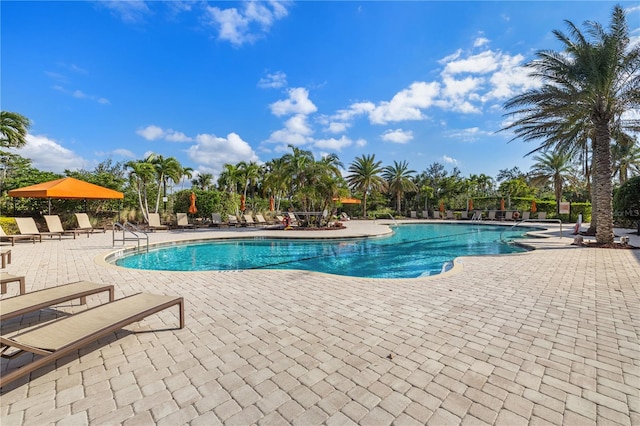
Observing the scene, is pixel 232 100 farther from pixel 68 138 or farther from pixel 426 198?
pixel 426 198

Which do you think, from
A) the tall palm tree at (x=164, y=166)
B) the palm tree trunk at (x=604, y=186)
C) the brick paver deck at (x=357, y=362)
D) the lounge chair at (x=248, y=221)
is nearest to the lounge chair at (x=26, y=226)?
the tall palm tree at (x=164, y=166)

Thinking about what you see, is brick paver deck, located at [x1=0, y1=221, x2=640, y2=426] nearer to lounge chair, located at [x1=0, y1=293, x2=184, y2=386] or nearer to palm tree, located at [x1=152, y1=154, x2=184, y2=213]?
lounge chair, located at [x1=0, y1=293, x2=184, y2=386]

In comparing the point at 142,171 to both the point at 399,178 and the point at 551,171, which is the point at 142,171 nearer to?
the point at 399,178

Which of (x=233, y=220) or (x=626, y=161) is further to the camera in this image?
(x=626, y=161)

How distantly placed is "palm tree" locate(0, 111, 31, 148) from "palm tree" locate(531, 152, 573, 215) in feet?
121

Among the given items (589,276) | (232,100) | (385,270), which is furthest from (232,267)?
(232,100)

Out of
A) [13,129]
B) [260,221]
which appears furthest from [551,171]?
[13,129]

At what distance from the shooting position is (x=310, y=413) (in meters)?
2.09

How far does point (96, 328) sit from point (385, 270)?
7467 mm

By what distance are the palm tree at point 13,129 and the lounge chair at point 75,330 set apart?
1748 cm

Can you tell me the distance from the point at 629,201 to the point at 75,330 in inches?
937

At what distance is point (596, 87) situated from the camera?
10.1 m

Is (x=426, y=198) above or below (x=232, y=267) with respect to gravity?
above

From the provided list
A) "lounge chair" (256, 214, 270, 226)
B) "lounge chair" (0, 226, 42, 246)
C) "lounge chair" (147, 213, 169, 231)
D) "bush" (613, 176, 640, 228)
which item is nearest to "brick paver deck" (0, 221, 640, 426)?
"lounge chair" (0, 226, 42, 246)
